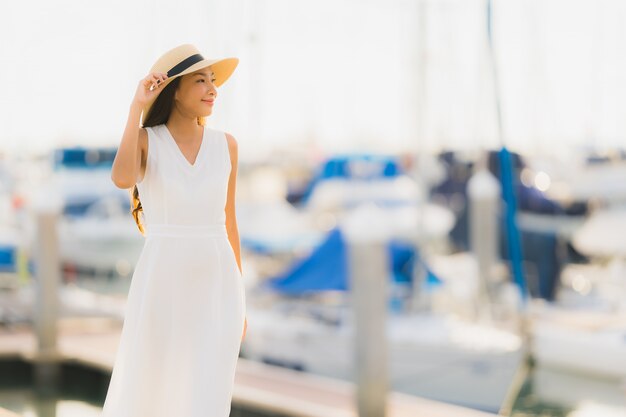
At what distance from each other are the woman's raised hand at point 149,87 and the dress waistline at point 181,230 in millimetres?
422

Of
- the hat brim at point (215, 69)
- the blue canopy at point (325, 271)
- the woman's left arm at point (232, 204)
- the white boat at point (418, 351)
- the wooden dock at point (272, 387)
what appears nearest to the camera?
the hat brim at point (215, 69)

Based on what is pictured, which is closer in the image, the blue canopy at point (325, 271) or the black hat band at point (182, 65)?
the black hat band at point (182, 65)

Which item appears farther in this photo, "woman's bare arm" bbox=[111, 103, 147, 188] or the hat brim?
the hat brim

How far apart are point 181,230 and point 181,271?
138mm

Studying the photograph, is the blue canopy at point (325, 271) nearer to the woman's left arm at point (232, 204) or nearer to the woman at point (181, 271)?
the woman's left arm at point (232, 204)

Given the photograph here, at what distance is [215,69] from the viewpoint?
3.38m

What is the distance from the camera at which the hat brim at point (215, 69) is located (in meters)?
3.15

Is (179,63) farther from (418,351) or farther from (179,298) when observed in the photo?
(418,351)

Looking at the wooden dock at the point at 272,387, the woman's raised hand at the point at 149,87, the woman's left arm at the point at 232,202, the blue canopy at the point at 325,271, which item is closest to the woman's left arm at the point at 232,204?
the woman's left arm at the point at 232,202

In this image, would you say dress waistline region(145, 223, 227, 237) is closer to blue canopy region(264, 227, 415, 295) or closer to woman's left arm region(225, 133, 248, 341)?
woman's left arm region(225, 133, 248, 341)

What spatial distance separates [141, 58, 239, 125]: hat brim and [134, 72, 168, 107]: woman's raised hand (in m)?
0.02

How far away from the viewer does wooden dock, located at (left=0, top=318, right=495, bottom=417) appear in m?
6.55

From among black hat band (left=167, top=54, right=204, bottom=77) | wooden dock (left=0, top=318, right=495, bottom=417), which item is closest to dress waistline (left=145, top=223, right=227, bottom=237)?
black hat band (left=167, top=54, right=204, bottom=77)

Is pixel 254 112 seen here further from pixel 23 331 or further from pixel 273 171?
pixel 273 171
